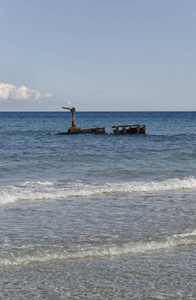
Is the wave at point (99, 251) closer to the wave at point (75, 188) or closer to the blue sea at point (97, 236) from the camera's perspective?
the blue sea at point (97, 236)

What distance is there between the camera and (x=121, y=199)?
12.5 metres

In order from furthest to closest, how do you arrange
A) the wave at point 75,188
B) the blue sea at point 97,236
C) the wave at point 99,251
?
the wave at point 75,188, the wave at point 99,251, the blue sea at point 97,236

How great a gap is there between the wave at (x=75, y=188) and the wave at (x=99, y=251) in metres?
4.87

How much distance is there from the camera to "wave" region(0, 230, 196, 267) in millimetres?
7094

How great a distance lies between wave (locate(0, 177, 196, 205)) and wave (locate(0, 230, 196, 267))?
487 centimetres

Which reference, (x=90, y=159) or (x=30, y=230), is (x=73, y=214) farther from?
(x=90, y=159)

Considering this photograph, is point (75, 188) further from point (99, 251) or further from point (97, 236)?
point (99, 251)

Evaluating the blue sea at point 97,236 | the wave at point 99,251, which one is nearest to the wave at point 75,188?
the blue sea at point 97,236

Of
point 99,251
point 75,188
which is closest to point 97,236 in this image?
point 99,251

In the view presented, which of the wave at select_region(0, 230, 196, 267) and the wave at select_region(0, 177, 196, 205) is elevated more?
the wave at select_region(0, 177, 196, 205)

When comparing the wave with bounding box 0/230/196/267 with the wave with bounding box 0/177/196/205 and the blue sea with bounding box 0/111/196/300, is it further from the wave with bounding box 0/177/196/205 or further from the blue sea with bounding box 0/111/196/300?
the wave with bounding box 0/177/196/205

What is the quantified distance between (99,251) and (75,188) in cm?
664

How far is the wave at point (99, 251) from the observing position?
279 inches

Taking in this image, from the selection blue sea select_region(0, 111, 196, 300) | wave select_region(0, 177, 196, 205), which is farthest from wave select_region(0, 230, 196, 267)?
wave select_region(0, 177, 196, 205)
